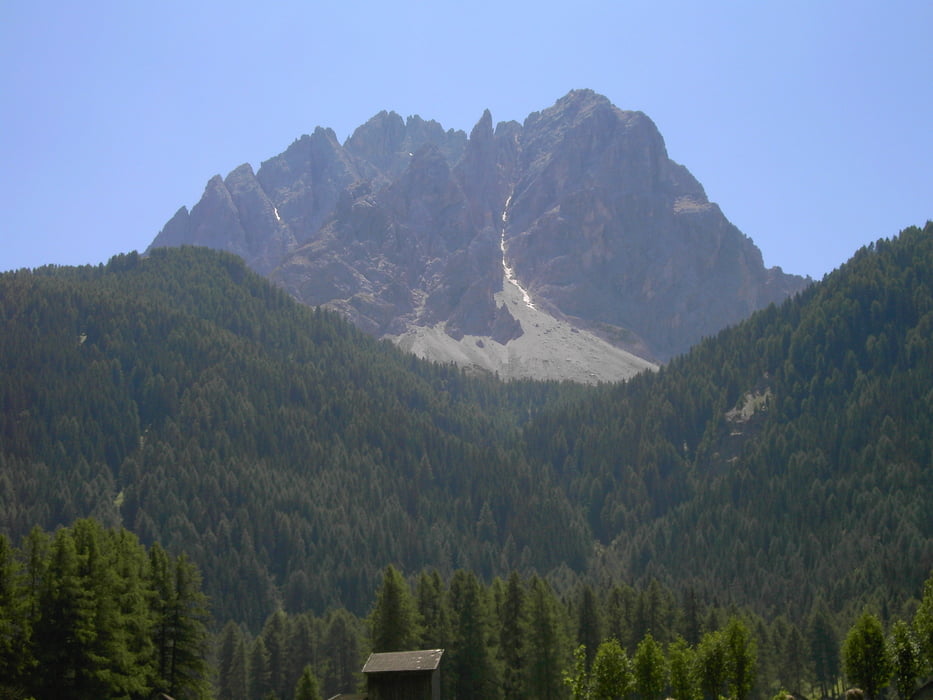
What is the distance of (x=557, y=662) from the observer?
9400cm

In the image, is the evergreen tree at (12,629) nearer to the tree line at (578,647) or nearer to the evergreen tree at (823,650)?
the tree line at (578,647)

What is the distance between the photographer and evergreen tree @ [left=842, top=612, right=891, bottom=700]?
216ft

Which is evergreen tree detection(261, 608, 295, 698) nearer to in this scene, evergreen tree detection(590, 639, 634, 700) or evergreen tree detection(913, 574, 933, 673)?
evergreen tree detection(590, 639, 634, 700)

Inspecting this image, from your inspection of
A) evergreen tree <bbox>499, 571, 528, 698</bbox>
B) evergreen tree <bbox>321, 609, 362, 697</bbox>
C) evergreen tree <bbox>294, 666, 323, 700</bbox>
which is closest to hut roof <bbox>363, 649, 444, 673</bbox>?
evergreen tree <bbox>294, 666, 323, 700</bbox>

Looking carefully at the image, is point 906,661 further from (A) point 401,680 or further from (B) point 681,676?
(A) point 401,680

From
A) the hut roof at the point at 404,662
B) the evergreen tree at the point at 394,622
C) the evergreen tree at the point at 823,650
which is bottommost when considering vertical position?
the evergreen tree at the point at 823,650

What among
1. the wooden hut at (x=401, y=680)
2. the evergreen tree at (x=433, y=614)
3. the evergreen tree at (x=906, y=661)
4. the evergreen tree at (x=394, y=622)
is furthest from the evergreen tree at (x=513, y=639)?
the evergreen tree at (x=906, y=661)

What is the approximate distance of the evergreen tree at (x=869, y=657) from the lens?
2594 inches

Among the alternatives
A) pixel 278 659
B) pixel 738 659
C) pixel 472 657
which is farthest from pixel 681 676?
pixel 278 659

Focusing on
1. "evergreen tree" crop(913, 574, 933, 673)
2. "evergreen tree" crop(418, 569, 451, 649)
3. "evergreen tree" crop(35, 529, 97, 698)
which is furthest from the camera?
"evergreen tree" crop(418, 569, 451, 649)

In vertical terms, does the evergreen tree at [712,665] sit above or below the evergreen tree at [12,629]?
below

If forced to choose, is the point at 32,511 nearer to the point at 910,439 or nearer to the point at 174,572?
the point at 174,572

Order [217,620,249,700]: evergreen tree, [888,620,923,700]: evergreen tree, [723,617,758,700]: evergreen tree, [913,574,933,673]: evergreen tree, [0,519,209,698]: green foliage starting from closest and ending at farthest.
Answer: [0,519,209,698]: green foliage < [913,574,933,673]: evergreen tree < [888,620,923,700]: evergreen tree < [723,617,758,700]: evergreen tree < [217,620,249,700]: evergreen tree

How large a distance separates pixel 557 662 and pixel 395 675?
27759 mm
